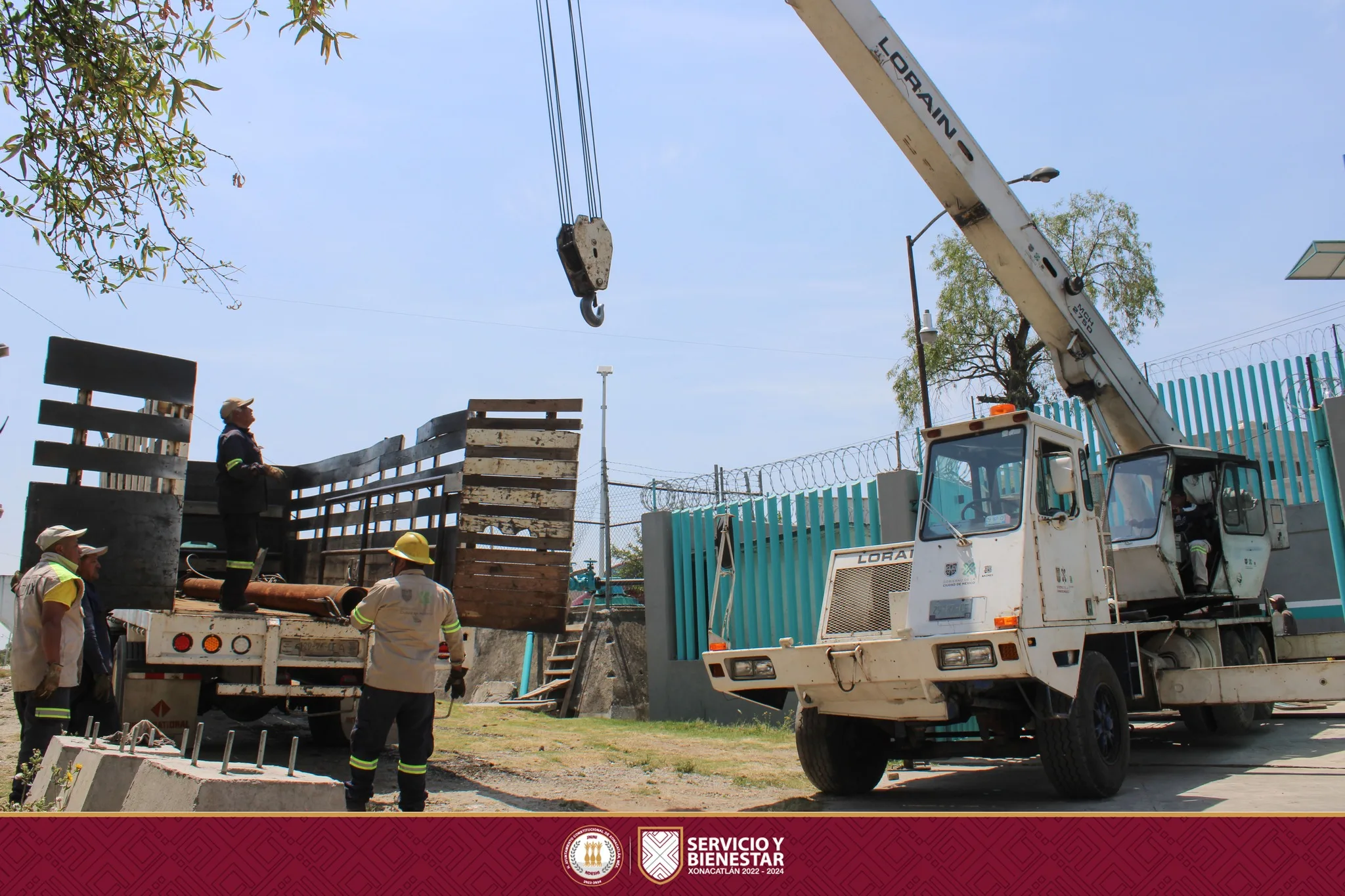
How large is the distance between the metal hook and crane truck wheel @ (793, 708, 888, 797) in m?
3.15

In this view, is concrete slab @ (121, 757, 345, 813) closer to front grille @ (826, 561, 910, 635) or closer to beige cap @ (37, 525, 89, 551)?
beige cap @ (37, 525, 89, 551)

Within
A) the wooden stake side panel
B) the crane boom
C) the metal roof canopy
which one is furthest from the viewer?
the metal roof canopy

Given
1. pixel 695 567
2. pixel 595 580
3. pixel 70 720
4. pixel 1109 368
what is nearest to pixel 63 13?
pixel 70 720

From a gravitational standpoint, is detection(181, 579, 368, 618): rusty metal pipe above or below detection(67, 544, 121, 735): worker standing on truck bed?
above

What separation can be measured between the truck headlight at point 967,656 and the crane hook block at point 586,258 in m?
3.27

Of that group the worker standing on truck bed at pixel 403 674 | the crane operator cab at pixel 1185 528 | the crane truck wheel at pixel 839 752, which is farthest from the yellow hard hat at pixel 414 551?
the crane operator cab at pixel 1185 528

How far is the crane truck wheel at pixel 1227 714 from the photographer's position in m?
9.55

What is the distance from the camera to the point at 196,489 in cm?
1064

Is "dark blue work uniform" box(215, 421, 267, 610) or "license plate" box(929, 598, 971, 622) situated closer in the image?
"license plate" box(929, 598, 971, 622)

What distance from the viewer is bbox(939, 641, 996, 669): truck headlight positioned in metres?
6.33

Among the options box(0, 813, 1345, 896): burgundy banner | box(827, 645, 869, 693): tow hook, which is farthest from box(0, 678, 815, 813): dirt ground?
box(0, 813, 1345, 896): burgundy banner

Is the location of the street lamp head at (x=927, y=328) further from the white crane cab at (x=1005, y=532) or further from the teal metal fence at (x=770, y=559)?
the white crane cab at (x=1005, y=532)

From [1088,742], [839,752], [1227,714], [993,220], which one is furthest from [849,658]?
[1227,714]

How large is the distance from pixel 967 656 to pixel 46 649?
5289 mm
